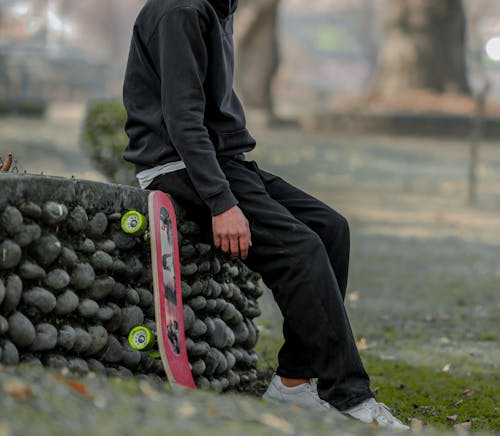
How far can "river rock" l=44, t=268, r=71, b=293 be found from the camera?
4004mm

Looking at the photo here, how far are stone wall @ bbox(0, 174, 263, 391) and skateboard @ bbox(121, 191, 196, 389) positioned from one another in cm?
8

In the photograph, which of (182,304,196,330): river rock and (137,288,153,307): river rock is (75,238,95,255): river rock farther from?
(182,304,196,330): river rock

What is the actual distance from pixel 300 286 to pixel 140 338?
2.19 ft

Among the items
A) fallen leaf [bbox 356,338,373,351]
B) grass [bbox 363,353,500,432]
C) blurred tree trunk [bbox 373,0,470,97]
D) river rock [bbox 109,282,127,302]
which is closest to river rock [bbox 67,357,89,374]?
river rock [bbox 109,282,127,302]

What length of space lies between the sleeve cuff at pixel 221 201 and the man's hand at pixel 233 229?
0.02 m

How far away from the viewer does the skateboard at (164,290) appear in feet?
13.8

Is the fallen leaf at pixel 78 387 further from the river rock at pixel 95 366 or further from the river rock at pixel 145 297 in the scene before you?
the river rock at pixel 145 297

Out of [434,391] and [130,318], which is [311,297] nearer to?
[130,318]

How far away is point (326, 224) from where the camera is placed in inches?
184

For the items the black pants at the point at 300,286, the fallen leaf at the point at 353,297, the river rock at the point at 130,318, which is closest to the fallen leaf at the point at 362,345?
the fallen leaf at the point at 353,297

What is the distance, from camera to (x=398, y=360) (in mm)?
6656

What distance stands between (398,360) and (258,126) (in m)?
17.1

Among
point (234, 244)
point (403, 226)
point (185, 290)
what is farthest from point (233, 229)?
point (403, 226)

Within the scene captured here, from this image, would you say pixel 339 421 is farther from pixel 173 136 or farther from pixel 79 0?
pixel 79 0
